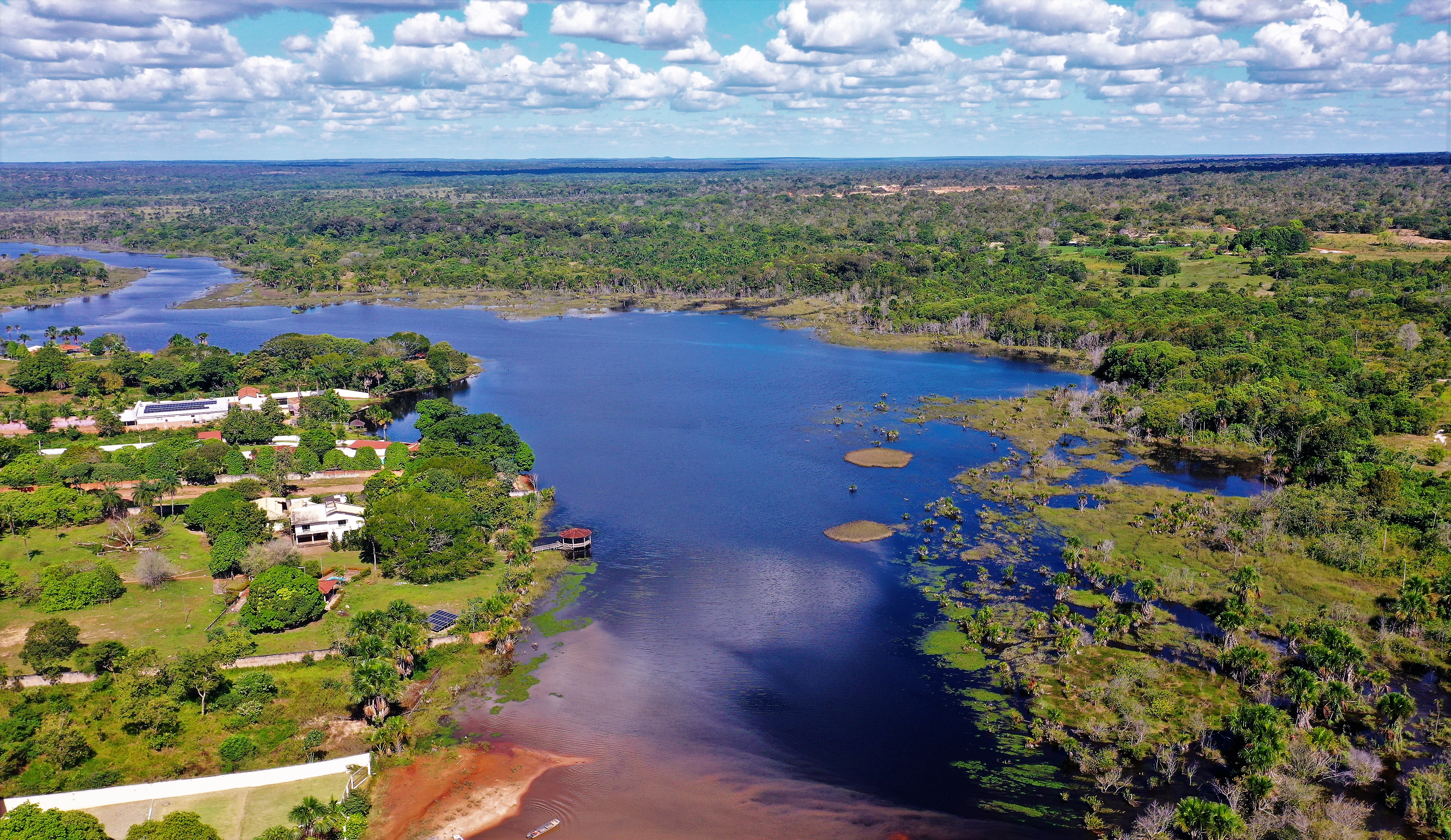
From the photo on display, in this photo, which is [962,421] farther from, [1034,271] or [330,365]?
[1034,271]

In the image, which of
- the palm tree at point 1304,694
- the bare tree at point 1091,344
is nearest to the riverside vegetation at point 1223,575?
the palm tree at point 1304,694

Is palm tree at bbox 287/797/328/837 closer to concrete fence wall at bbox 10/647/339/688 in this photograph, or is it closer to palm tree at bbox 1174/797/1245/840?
concrete fence wall at bbox 10/647/339/688

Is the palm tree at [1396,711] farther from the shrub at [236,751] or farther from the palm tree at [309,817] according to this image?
the shrub at [236,751]

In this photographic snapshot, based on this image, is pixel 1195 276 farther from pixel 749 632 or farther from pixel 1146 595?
pixel 749 632

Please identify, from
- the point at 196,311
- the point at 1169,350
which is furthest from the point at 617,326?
the point at 1169,350

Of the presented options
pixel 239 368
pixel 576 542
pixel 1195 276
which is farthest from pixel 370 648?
pixel 1195 276

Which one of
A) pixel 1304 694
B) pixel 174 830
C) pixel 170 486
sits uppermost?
pixel 170 486
